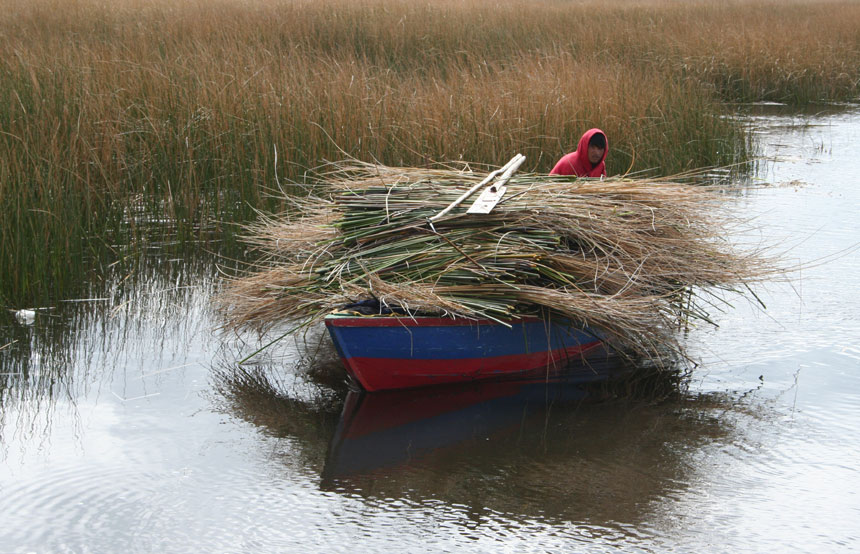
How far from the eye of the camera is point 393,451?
4250 millimetres

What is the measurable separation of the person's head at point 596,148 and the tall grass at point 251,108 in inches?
72.5

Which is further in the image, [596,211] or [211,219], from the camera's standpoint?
[211,219]

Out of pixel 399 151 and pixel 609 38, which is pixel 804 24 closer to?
pixel 609 38

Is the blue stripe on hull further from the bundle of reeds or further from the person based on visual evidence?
the person

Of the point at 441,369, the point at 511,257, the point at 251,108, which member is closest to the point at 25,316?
the point at 441,369

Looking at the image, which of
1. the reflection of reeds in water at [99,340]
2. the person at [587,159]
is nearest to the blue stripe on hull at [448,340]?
the reflection of reeds in water at [99,340]

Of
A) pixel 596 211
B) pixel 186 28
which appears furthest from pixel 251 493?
pixel 186 28

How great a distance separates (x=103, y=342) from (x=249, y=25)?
7837mm

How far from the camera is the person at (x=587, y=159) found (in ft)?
21.0

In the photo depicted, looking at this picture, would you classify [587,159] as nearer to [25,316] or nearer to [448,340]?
[448,340]

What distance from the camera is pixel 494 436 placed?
14.5ft

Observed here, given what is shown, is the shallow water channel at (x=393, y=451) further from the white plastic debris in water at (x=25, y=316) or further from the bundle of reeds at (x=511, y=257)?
the bundle of reeds at (x=511, y=257)

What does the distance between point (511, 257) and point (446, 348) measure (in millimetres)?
593

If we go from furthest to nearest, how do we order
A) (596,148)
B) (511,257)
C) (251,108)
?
(251,108) → (596,148) → (511,257)
